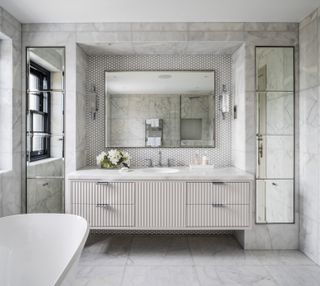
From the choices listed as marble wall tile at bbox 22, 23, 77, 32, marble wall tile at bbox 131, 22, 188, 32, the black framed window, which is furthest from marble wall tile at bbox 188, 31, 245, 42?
the black framed window

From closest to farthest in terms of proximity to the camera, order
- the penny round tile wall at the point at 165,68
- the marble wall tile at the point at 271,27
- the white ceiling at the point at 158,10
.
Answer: the white ceiling at the point at 158,10 → the marble wall tile at the point at 271,27 → the penny round tile wall at the point at 165,68

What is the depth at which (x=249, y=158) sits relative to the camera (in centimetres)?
303

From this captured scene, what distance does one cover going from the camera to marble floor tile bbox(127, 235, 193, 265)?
9.05ft

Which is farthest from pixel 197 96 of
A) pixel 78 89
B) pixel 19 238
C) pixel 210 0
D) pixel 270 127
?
pixel 19 238

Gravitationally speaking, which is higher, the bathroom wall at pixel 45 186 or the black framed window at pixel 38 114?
the black framed window at pixel 38 114

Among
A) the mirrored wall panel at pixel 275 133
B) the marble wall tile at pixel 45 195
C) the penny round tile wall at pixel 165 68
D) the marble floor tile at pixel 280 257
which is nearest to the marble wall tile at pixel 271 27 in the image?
the mirrored wall panel at pixel 275 133

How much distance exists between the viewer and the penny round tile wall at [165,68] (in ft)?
11.5

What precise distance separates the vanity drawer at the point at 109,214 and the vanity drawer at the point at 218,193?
65 cm

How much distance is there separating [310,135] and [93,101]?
2.52 metres

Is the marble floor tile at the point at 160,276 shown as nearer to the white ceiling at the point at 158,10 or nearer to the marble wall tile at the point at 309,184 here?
the marble wall tile at the point at 309,184

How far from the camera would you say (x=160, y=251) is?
9.80 feet

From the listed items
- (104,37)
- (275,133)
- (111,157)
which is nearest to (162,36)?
(104,37)

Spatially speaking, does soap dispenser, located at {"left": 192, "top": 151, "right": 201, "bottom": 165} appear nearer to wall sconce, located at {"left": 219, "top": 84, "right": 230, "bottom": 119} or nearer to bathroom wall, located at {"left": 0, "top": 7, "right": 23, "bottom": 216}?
wall sconce, located at {"left": 219, "top": 84, "right": 230, "bottom": 119}

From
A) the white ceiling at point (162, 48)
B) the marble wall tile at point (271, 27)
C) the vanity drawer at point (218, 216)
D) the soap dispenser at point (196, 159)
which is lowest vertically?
the vanity drawer at point (218, 216)
